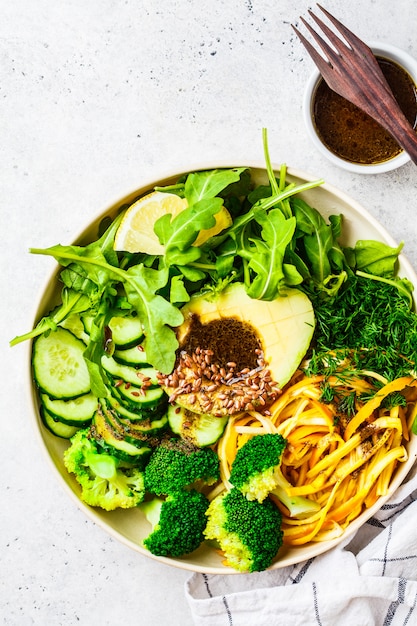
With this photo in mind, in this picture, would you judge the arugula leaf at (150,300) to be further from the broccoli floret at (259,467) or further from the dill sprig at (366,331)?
the dill sprig at (366,331)

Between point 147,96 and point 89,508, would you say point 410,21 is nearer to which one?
point 147,96

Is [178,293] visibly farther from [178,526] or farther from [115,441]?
[178,526]

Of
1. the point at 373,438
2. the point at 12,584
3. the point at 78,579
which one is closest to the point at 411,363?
the point at 373,438

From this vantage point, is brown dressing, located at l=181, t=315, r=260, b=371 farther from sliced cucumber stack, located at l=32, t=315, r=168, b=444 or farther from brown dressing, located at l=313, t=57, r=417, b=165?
brown dressing, located at l=313, t=57, r=417, b=165

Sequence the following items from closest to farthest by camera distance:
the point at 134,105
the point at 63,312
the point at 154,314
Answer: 1. the point at 154,314
2. the point at 63,312
3. the point at 134,105

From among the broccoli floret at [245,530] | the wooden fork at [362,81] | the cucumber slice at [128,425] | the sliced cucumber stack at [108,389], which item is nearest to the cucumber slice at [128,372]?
the sliced cucumber stack at [108,389]

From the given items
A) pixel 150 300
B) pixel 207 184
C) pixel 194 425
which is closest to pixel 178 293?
pixel 150 300
